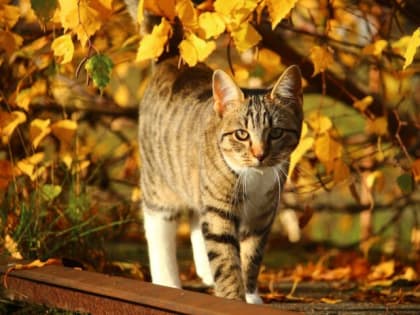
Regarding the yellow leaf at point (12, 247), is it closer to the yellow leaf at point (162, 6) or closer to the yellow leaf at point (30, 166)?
the yellow leaf at point (30, 166)

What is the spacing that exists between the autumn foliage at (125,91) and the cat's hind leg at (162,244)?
208 mm

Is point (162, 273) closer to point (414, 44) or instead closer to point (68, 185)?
point (68, 185)

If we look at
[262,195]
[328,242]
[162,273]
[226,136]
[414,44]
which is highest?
[414,44]

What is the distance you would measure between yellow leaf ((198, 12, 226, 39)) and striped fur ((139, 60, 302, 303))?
0.19 m

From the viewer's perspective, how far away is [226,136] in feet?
14.5

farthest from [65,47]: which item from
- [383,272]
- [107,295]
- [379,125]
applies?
[383,272]

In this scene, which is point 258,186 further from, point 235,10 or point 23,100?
point 23,100

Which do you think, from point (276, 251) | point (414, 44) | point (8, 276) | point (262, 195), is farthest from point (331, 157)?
point (276, 251)

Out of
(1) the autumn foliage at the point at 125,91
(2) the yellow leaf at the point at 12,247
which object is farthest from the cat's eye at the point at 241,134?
(2) the yellow leaf at the point at 12,247

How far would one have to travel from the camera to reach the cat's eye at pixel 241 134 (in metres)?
4.36

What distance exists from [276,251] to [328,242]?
1.71 feet

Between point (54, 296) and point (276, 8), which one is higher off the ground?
point (276, 8)

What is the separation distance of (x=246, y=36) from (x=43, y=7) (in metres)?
0.95

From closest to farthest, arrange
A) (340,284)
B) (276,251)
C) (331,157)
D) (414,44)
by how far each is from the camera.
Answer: (414,44), (331,157), (340,284), (276,251)
